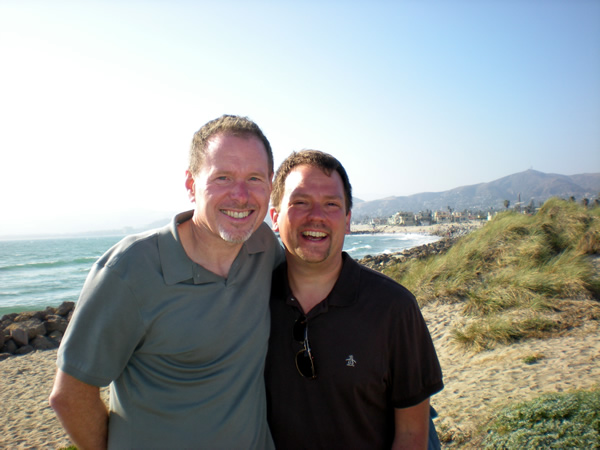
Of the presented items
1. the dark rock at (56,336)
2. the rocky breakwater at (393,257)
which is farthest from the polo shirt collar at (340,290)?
the rocky breakwater at (393,257)

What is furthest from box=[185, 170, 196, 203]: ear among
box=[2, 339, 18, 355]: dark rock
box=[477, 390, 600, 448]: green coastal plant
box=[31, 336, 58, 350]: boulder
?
box=[2, 339, 18, 355]: dark rock

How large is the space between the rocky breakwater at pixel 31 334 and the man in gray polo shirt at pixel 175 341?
13345mm

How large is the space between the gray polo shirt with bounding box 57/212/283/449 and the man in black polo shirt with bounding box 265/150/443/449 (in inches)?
10.1

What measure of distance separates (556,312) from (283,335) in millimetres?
7155

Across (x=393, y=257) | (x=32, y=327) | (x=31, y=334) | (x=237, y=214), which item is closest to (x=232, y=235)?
(x=237, y=214)

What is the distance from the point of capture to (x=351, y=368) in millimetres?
2367

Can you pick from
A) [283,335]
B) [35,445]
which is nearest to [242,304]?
[283,335]

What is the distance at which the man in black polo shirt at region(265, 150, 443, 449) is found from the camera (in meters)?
2.38

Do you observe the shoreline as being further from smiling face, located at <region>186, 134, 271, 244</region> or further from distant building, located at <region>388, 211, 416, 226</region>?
smiling face, located at <region>186, 134, 271, 244</region>

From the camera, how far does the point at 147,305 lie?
7.06 ft

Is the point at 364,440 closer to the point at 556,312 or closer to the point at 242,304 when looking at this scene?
the point at 242,304

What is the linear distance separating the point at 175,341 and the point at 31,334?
14944 millimetres

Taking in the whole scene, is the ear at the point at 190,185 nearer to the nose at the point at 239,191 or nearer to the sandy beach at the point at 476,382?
the nose at the point at 239,191

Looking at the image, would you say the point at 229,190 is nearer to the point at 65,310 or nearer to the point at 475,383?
the point at 475,383
